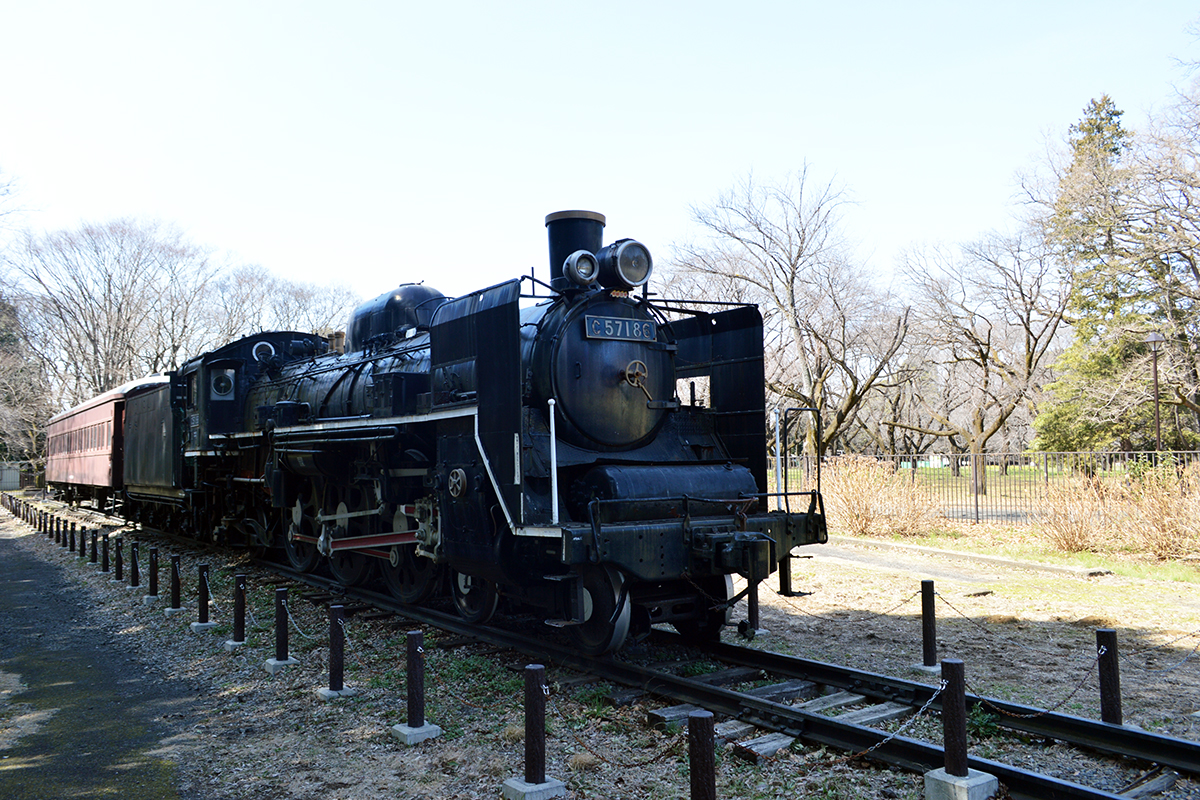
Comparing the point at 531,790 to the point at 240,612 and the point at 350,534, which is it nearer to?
the point at 240,612

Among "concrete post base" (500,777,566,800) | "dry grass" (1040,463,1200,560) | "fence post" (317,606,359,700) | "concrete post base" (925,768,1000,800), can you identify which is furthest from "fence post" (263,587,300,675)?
"dry grass" (1040,463,1200,560)

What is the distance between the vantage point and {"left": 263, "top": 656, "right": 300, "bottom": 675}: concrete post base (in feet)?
22.8

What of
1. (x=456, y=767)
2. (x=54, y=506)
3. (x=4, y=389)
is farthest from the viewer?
(x=4, y=389)

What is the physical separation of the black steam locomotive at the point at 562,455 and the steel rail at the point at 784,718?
280 millimetres

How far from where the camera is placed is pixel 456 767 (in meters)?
4.73

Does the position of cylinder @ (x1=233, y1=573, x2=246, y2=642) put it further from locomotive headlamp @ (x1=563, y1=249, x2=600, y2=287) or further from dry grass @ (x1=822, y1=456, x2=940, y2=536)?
dry grass @ (x1=822, y1=456, x2=940, y2=536)

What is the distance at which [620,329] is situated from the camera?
708 centimetres

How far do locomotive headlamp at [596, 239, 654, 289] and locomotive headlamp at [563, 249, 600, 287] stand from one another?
80 millimetres

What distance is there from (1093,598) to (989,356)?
2052 centimetres

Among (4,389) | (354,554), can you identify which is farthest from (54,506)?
(354,554)

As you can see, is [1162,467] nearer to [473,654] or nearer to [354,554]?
[473,654]

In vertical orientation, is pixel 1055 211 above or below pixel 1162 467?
above

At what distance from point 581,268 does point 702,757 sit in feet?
14.6

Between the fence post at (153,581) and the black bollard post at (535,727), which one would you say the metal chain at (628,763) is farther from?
the fence post at (153,581)
